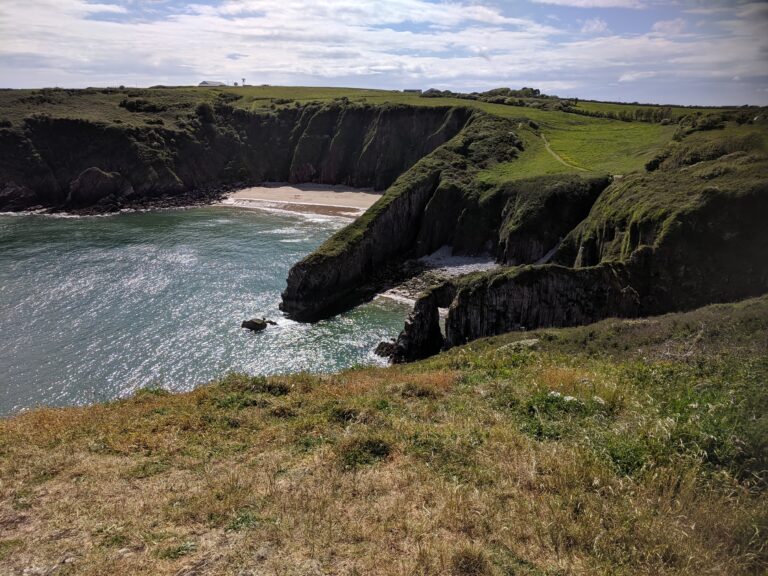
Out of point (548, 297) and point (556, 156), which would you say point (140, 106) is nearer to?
point (556, 156)

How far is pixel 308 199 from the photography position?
316 feet

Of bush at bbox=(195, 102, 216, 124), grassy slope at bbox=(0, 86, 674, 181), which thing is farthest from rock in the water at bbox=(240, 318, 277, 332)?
bush at bbox=(195, 102, 216, 124)

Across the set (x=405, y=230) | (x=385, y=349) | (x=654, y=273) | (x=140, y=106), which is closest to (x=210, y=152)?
(x=140, y=106)

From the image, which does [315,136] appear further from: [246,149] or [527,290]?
[527,290]

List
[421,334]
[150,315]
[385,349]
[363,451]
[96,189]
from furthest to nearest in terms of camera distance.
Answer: [96,189] < [150,315] < [385,349] < [421,334] < [363,451]

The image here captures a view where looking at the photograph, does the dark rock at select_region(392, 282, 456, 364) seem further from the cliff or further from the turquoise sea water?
the turquoise sea water

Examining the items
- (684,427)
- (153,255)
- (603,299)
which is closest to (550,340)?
(603,299)

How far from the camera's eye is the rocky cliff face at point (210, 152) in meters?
92.0

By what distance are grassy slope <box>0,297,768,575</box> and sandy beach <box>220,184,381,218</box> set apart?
233 feet

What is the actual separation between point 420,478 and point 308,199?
8973 cm

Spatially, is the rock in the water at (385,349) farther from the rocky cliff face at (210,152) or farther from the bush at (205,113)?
the bush at (205,113)

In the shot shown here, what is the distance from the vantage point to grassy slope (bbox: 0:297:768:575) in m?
7.92

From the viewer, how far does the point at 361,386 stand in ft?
58.1

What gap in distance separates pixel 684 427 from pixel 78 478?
13615 mm
